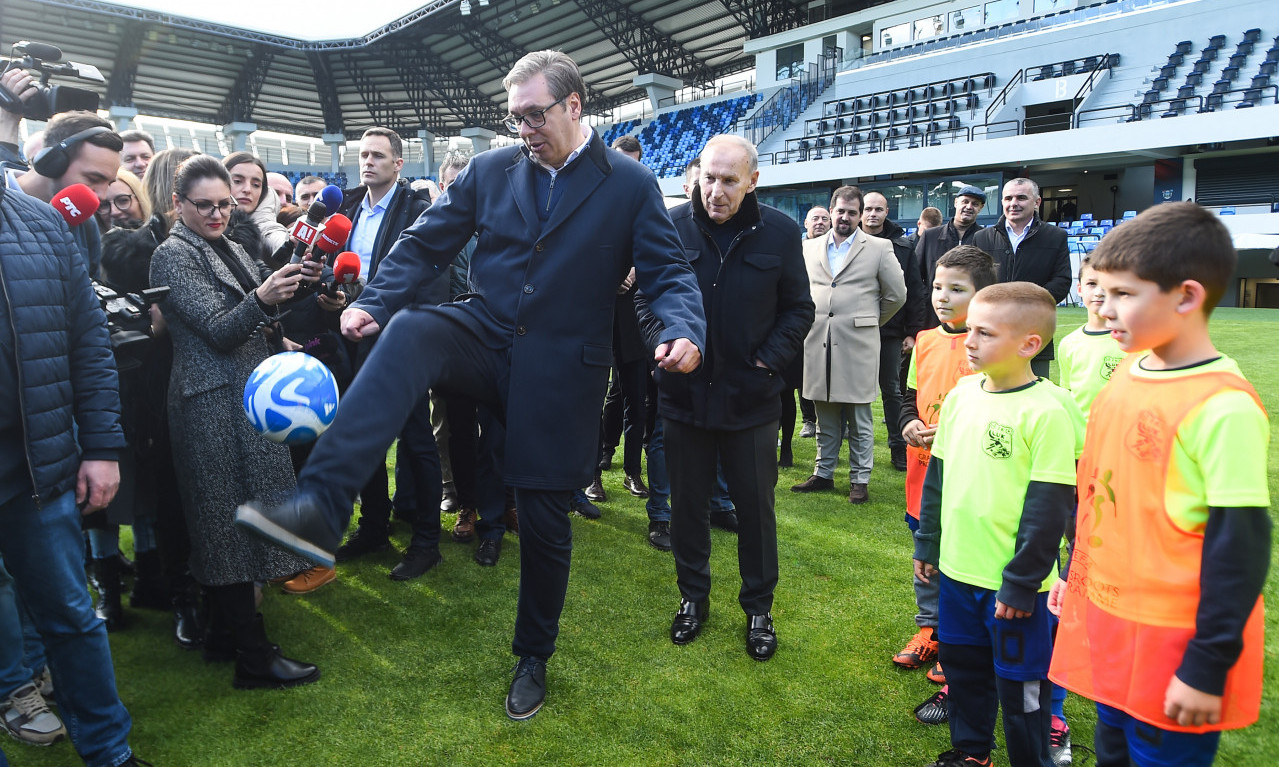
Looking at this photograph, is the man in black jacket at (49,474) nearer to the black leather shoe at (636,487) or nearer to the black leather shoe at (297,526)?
the black leather shoe at (297,526)

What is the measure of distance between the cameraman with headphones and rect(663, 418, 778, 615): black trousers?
216 cm

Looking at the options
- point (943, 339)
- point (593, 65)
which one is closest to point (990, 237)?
point (943, 339)

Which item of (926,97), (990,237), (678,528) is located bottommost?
(678,528)

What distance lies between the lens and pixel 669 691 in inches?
103

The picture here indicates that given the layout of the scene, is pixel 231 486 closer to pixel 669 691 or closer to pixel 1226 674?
pixel 669 691

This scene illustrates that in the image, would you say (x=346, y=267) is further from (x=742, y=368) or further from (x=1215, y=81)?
(x=1215, y=81)

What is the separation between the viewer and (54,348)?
2.04 m

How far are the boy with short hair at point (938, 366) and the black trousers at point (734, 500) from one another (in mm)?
546

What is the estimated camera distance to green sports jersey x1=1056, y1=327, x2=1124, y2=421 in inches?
108

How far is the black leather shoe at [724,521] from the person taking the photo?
14.2 ft

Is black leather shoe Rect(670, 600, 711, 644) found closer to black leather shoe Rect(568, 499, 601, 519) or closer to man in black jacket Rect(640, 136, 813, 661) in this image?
man in black jacket Rect(640, 136, 813, 661)

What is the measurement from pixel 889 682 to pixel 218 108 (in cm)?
4354

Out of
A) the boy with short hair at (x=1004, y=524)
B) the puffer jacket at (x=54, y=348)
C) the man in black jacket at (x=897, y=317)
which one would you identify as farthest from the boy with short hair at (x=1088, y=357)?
the puffer jacket at (x=54, y=348)

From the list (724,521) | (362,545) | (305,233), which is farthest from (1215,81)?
(305,233)
